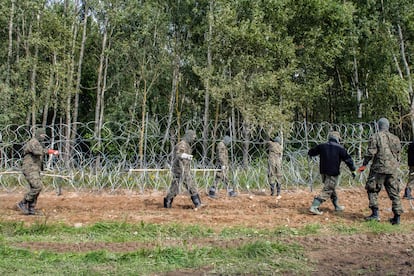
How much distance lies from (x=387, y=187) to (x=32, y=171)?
23.1 ft

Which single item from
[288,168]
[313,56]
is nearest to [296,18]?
[313,56]

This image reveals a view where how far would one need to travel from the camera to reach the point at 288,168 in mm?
13156

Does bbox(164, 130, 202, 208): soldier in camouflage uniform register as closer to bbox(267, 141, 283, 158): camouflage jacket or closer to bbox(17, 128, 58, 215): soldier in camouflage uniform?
bbox(17, 128, 58, 215): soldier in camouflage uniform

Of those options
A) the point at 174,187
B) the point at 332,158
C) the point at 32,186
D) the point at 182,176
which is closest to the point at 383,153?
the point at 332,158

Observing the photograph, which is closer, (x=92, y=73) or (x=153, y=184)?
(x=153, y=184)

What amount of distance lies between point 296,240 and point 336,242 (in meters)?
0.61

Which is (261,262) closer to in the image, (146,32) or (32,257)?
(32,257)

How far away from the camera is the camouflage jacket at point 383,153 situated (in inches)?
315

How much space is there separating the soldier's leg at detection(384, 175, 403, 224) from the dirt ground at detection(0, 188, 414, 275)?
0.51 metres

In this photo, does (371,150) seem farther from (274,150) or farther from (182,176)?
(274,150)

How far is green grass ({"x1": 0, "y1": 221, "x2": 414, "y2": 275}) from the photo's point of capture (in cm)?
520

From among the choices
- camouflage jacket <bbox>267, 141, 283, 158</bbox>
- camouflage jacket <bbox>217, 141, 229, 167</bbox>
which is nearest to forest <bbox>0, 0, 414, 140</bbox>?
camouflage jacket <bbox>267, 141, 283, 158</bbox>

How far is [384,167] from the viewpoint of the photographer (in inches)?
314

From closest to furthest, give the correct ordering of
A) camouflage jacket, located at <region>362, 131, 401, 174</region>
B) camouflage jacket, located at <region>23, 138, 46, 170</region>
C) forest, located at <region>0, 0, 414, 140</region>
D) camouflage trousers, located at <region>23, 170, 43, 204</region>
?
1. camouflage jacket, located at <region>362, 131, 401, 174</region>
2. camouflage trousers, located at <region>23, 170, 43, 204</region>
3. camouflage jacket, located at <region>23, 138, 46, 170</region>
4. forest, located at <region>0, 0, 414, 140</region>
